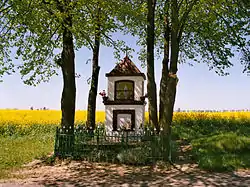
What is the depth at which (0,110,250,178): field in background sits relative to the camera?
39.5 ft

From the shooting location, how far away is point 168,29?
19.2 metres

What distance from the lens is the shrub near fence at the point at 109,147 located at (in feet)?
39.2

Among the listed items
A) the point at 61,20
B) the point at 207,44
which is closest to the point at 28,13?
the point at 61,20

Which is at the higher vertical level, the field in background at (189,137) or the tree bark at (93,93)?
the tree bark at (93,93)

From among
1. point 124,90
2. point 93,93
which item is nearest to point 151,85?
point 124,90

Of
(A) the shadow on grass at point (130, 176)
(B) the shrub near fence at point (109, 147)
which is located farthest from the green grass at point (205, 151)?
(B) the shrub near fence at point (109, 147)

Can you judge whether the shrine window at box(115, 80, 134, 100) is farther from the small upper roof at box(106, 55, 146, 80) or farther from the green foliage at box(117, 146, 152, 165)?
the green foliage at box(117, 146, 152, 165)

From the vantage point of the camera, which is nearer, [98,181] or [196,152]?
[98,181]

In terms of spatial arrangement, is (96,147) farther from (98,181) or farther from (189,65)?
(189,65)

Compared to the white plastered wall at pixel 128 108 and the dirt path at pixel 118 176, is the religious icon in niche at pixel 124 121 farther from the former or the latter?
the dirt path at pixel 118 176

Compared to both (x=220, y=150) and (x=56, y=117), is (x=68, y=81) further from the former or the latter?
(x=56, y=117)

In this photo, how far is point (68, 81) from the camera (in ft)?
45.2

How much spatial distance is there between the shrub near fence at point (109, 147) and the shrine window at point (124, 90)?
2896mm

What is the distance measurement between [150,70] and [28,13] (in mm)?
7533
